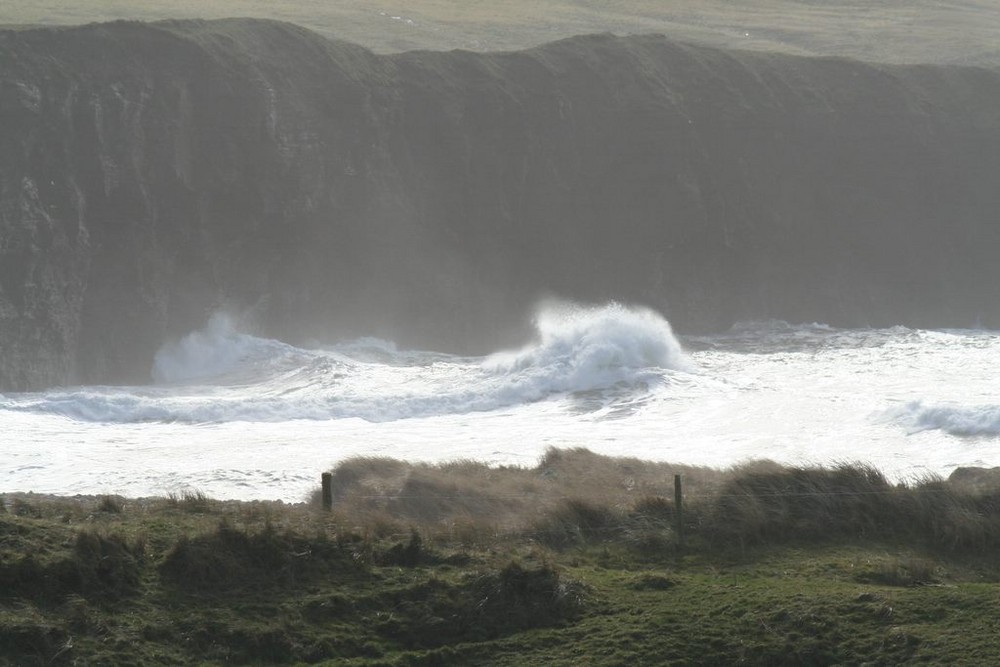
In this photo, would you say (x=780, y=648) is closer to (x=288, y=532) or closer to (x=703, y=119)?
(x=288, y=532)

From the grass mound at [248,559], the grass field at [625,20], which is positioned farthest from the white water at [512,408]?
the grass field at [625,20]

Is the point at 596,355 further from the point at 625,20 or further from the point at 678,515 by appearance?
the point at 625,20

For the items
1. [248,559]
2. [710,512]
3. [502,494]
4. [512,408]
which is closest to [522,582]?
[248,559]

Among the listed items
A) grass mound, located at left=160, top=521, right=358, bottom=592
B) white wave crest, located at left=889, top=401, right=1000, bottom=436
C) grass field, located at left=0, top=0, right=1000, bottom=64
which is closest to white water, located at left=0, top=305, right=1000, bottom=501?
white wave crest, located at left=889, top=401, right=1000, bottom=436

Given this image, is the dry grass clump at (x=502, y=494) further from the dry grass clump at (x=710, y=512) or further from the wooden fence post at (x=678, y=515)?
the wooden fence post at (x=678, y=515)

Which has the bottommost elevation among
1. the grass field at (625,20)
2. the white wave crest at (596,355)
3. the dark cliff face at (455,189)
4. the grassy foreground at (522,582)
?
the grassy foreground at (522,582)

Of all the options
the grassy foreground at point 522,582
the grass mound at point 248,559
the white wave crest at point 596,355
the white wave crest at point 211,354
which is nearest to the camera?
the grassy foreground at point 522,582

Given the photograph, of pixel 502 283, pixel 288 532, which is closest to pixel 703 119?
pixel 502 283
